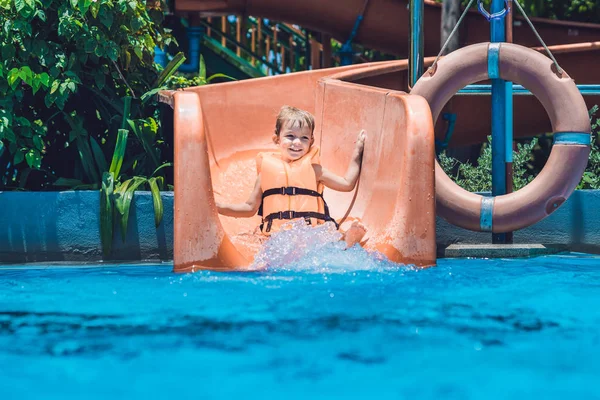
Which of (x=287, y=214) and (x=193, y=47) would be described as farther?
(x=193, y=47)

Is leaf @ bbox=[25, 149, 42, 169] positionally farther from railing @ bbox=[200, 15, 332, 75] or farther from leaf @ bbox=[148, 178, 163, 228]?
railing @ bbox=[200, 15, 332, 75]

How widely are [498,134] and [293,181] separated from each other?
4.36ft

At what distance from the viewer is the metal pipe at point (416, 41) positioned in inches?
193

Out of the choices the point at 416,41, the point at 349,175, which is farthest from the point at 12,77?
the point at 416,41

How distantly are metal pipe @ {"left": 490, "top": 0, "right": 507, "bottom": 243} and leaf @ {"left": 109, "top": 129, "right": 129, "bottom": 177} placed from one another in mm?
2150

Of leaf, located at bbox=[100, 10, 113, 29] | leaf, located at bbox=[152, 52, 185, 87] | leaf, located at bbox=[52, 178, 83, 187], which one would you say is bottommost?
leaf, located at bbox=[52, 178, 83, 187]

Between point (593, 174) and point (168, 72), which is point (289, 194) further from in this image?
point (593, 174)

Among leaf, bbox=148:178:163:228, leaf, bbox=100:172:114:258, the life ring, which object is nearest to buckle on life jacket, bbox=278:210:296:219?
leaf, bbox=148:178:163:228

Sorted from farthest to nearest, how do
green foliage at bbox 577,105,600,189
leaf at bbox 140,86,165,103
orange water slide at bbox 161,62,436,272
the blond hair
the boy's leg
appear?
green foliage at bbox 577,105,600,189 < leaf at bbox 140,86,165,103 < the blond hair < the boy's leg < orange water slide at bbox 161,62,436,272

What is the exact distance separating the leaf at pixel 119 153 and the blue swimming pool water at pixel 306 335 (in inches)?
37.8

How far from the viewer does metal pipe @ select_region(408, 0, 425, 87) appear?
4906 mm

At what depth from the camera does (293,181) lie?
14.5 feet

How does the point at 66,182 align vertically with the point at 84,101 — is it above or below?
below

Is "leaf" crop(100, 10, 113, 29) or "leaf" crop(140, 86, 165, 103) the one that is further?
"leaf" crop(140, 86, 165, 103)
